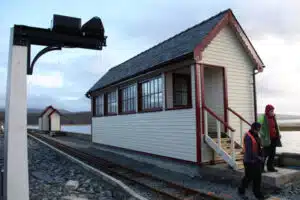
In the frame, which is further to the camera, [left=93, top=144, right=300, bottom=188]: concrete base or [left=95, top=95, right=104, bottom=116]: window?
[left=95, top=95, right=104, bottom=116]: window

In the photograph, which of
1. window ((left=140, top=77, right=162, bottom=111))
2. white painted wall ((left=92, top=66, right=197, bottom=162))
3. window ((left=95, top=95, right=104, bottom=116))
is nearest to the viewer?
white painted wall ((left=92, top=66, right=197, bottom=162))

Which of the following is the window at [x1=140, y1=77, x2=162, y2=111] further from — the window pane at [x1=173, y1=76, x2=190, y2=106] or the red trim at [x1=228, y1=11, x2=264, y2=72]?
the red trim at [x1=228, y1=11, x2=264, y2=72]

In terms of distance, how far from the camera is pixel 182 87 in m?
10.4

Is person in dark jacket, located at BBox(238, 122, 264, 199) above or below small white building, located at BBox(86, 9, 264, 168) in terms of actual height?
below

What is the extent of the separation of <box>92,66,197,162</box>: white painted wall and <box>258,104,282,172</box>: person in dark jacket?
6.63 feet

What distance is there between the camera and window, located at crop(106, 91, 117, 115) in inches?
558

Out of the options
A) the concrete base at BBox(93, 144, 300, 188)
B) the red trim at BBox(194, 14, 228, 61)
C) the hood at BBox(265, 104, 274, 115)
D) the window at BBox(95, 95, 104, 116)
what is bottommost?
the concrete base at BBox(93, 144, 300, 188)

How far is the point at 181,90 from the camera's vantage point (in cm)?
1031

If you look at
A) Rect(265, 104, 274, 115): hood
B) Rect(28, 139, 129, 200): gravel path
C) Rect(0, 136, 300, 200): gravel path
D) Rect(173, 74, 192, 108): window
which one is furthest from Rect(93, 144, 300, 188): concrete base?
Rect(28, 139, 129, 200): gravel path

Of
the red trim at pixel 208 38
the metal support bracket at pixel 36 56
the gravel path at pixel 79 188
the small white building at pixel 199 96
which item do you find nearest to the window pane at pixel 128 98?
the small white building at pixel 199 96

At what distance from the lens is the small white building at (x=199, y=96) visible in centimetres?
809

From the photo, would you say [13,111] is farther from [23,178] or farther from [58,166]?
[58,166]

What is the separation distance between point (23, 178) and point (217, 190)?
4815 mm

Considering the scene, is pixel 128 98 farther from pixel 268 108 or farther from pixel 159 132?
pixel 268 108
